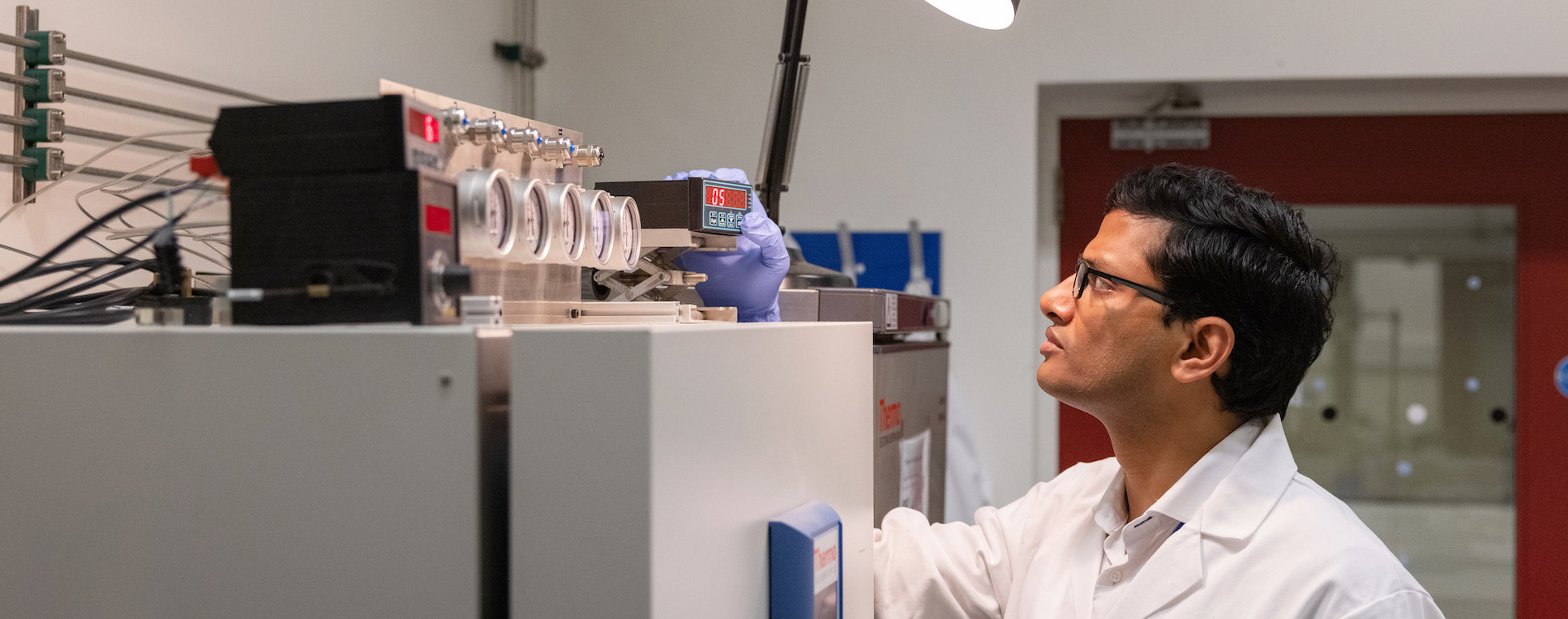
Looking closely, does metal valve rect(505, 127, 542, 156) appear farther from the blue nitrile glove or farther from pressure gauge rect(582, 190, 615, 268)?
the blue nitrile glove

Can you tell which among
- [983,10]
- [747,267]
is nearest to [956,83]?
[983,10]

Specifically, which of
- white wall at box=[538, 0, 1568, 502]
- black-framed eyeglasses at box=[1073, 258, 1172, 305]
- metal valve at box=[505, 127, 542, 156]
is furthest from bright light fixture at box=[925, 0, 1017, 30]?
white wall at box=[538, 0, 1568, 502]

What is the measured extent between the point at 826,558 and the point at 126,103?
4.12ft

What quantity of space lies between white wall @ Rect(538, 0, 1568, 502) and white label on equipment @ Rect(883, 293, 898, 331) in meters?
1.22

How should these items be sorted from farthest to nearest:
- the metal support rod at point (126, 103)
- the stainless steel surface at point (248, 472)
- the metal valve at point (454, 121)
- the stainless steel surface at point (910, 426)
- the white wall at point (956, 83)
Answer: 1. the white wall at point (956, 83)
2. the stainless steel surface at point (910, 426)
3. the metal support rod at point (126, 103)
4. the metal valve at point (454, 121)
5. the stainless steel surface at point (248, 472)

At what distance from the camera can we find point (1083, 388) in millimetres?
1243

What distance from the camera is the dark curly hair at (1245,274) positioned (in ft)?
3.97

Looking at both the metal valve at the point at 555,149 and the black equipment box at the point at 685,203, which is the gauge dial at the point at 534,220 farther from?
the black equipment box at the point at 685,203

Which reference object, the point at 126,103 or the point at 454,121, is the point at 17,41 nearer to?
the point at 126,103

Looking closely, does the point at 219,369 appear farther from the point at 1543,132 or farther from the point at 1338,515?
the point at 1543,132

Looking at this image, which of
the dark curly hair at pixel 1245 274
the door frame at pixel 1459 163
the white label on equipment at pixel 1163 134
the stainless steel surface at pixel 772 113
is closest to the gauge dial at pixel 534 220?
the dark curly hair at pixel 1245 274

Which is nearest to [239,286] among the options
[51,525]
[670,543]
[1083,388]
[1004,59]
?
[51,525]

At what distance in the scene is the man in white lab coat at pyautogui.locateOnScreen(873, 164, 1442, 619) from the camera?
3.79 ft

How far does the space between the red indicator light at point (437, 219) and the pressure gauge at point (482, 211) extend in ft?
0.04
